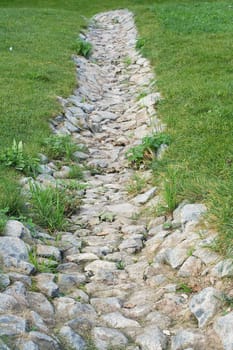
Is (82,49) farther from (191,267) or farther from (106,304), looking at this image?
(106,304)

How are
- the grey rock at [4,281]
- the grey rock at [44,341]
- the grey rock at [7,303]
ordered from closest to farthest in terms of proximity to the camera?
the grey rock at [44,341] < the grey rock at [7,303] < the grey rock at [4,281]

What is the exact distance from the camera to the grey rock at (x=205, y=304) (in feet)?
17.1

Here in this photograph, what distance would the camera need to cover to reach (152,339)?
5035 mm

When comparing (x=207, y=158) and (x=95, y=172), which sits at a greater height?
(x=207, y=158)

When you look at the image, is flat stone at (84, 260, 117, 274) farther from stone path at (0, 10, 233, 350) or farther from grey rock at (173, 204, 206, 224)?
grey rock at (173, 204, 206, 224)

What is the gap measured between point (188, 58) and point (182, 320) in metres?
11.5

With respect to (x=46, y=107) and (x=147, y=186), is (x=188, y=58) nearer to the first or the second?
(x=46, y=107)

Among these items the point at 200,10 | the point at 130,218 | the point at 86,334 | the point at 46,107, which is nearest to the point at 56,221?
the point at 130,218

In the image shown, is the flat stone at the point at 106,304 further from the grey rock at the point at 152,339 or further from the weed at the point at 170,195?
the weed at the point at 170,195

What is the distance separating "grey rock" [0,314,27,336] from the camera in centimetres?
471

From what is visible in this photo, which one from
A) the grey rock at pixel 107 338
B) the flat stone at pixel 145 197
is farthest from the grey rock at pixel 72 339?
the flat stone at pixel 145 197

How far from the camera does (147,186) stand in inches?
343

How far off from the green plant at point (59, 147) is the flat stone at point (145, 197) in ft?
7.03

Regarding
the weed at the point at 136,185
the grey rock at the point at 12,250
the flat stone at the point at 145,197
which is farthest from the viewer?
the weed at the point at 136,185
